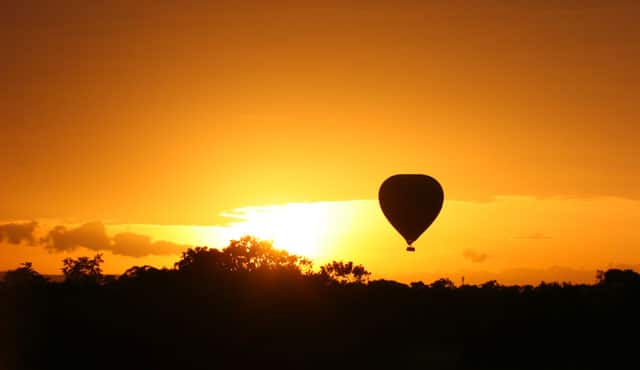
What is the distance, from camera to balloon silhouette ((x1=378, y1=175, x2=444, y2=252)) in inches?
3027

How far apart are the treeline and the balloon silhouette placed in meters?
8.16

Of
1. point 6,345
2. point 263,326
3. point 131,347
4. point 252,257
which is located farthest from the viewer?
point 252,257

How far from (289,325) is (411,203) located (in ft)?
75.3

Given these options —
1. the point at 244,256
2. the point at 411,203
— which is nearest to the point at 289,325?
the point at 411,203

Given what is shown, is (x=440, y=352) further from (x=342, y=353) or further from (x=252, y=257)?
(x=252, y=257)

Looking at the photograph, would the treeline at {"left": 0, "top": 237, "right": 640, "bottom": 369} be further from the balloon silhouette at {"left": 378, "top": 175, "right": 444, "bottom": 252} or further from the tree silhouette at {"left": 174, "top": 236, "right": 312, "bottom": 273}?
the tree silhouette at {"left": 174, "top": 236, "right": 312, "bottom": 273}

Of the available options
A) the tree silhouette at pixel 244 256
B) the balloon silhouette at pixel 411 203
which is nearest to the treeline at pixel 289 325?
the balloon silhouette at pixel 411 203

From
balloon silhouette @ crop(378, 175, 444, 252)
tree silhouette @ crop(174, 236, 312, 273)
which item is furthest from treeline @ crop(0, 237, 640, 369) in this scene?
tree silhouette @ crop(174, 236, 312, 273)

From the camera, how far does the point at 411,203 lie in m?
77.0

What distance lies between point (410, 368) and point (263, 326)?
878 cm

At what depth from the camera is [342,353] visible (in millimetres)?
54781

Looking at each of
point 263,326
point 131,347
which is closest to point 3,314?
point 131,347

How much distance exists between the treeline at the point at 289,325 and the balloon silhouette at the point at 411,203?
816 cm

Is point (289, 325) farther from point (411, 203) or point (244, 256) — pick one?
point (244, 256)
